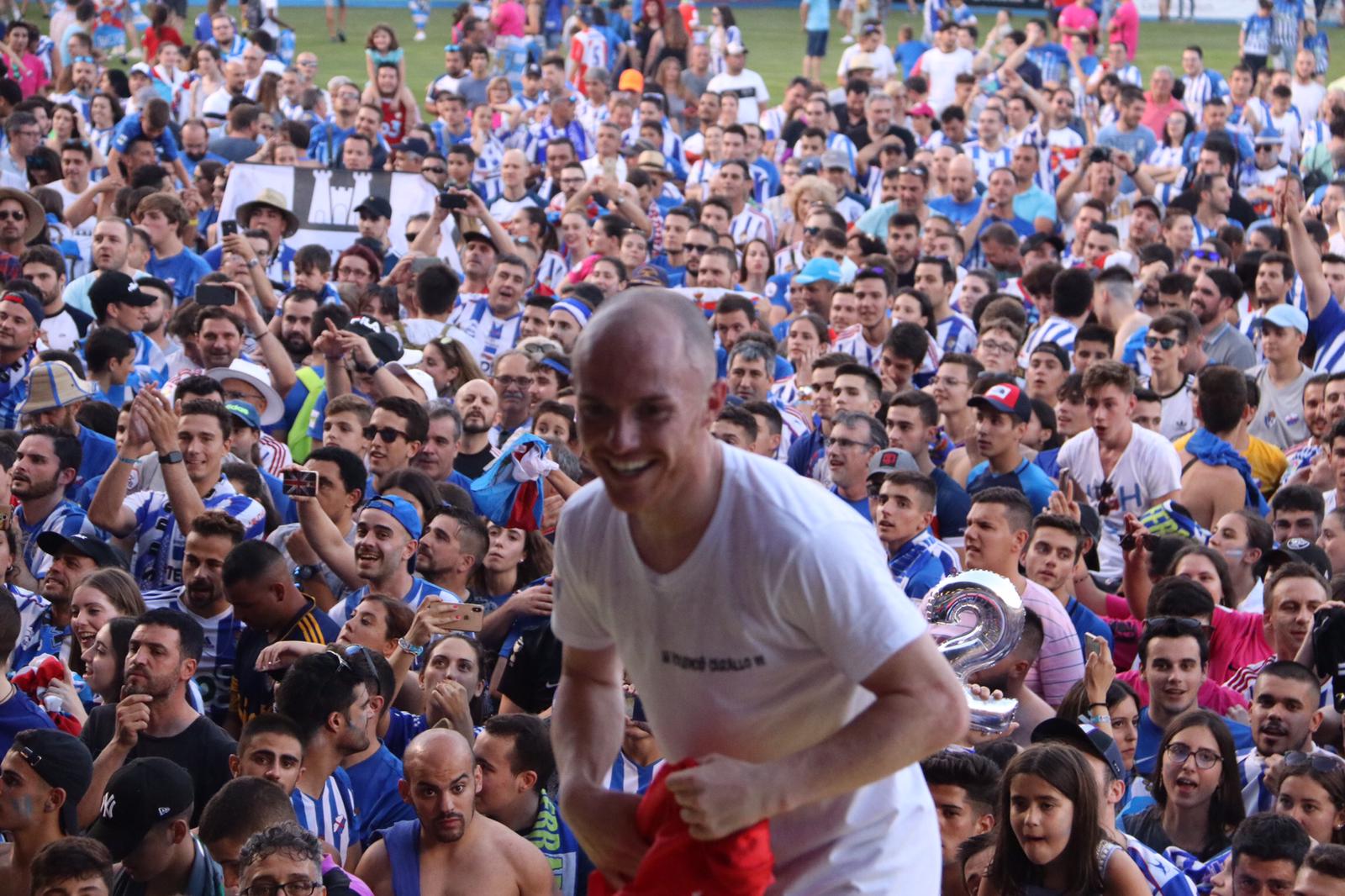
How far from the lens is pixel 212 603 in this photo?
655cm

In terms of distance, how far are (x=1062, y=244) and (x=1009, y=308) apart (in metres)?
3.17

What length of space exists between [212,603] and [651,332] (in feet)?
14.3

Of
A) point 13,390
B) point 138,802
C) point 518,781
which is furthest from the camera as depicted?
point 13,390

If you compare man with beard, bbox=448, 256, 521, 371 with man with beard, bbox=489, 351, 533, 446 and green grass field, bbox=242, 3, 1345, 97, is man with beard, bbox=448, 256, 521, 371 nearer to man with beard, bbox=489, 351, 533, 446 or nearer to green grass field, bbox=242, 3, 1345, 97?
man with beard, bbox=489, 351, 533, 446

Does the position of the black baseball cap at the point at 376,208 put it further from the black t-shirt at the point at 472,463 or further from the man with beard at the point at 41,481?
the man with beard at the point at 41,481

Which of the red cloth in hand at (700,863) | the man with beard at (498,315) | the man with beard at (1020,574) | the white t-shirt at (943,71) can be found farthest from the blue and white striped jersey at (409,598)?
the white t-shirt at (943,71)

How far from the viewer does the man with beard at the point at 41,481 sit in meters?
7.43

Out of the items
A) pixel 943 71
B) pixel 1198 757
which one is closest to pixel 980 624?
pixel 1198 757

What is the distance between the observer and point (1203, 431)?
8.64 meters

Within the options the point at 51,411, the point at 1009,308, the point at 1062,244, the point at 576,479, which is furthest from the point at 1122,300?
the point at 51,411

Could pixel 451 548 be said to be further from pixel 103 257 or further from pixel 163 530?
pixel 103 257

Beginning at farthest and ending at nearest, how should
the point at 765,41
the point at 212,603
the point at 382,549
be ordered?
the point at 765,41 < the point at 382,549 < the point at 212,603

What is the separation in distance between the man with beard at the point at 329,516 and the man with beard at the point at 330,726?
1622mm

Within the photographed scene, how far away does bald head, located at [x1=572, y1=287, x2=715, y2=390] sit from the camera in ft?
8.43
